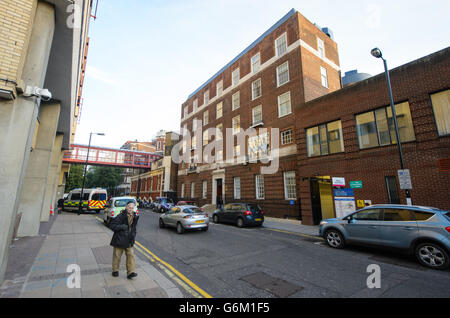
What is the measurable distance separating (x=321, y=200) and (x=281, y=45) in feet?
50.6

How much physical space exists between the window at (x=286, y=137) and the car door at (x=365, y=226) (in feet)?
35.1

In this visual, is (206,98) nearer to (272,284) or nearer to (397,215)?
(397,215)

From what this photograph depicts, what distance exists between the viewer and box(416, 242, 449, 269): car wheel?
5695mm

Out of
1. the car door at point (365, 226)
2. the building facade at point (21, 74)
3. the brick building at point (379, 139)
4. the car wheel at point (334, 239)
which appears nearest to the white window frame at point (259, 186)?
→ the brick building at point (379, 139)

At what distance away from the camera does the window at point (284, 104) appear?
739 inches

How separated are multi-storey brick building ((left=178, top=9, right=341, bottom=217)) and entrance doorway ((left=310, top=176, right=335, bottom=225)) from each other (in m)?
1.73

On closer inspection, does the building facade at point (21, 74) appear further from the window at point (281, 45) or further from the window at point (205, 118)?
the window at point (205, 118)

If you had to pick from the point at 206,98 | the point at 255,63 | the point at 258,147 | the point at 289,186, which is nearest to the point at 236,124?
the point at 258,147

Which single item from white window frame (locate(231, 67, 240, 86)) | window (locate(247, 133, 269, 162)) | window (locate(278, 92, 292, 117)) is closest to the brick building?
window (locate(278, 92, 292, 117))

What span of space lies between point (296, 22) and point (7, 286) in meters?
23.9

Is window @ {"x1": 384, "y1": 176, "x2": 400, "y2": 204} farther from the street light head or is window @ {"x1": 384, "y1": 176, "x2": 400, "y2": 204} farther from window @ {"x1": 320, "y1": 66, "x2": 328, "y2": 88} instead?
window @ {"x1": 320, "y1": 66, "x2": 328, "y2": 88}

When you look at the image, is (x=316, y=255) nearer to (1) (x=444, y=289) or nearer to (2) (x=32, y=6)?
(1) (x=444, y=289)

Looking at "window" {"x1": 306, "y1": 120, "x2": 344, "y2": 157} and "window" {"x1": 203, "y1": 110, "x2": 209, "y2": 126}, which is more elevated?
"window" {"x1": 203, "y1": 110, "x2": 209, "y2": 126}
